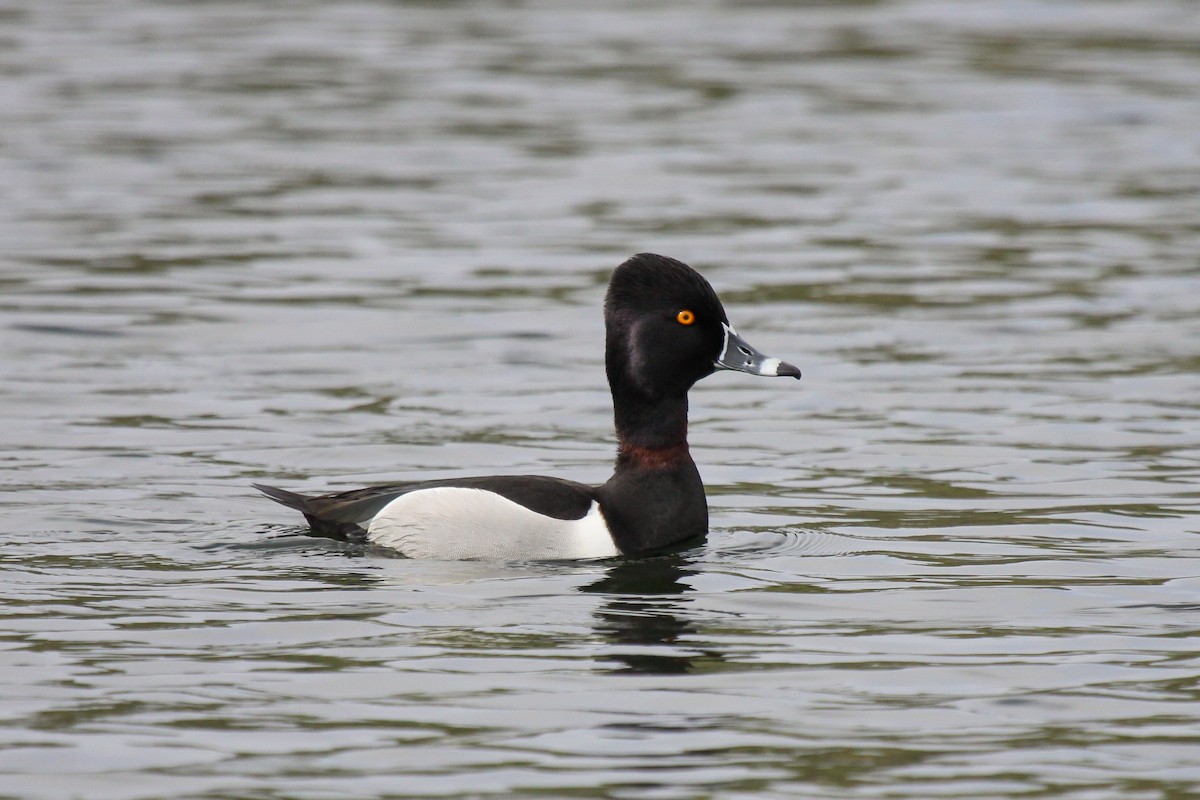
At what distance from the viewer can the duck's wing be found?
9172mm

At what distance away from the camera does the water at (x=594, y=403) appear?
6.69m

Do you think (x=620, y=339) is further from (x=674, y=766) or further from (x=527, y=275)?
(x=527, y=275)

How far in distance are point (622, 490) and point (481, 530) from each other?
686 millimetres

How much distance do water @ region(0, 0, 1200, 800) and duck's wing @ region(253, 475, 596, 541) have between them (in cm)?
17

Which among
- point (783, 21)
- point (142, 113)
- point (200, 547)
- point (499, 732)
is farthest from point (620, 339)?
point (783, 21)

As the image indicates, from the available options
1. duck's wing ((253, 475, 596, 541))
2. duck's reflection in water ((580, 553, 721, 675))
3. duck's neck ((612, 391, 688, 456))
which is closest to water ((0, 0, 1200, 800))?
duck's reflection in water ((580, 553, 721, 675))

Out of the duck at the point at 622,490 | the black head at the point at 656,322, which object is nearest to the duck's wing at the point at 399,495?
the duck at the point at 622,490

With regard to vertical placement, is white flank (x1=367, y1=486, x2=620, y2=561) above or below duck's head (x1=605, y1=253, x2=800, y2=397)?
below

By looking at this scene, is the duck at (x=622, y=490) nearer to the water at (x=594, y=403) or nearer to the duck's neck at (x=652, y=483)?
the duck's neck at (x=652, y=483)

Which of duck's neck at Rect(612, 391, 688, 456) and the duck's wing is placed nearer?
the duck's wing

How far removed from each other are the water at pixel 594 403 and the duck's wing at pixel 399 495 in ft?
0.54

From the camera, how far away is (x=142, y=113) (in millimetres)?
24391

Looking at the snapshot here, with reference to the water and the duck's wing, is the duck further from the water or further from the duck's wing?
the water

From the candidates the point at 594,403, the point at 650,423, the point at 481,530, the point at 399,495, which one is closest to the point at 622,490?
the point at 650,423
